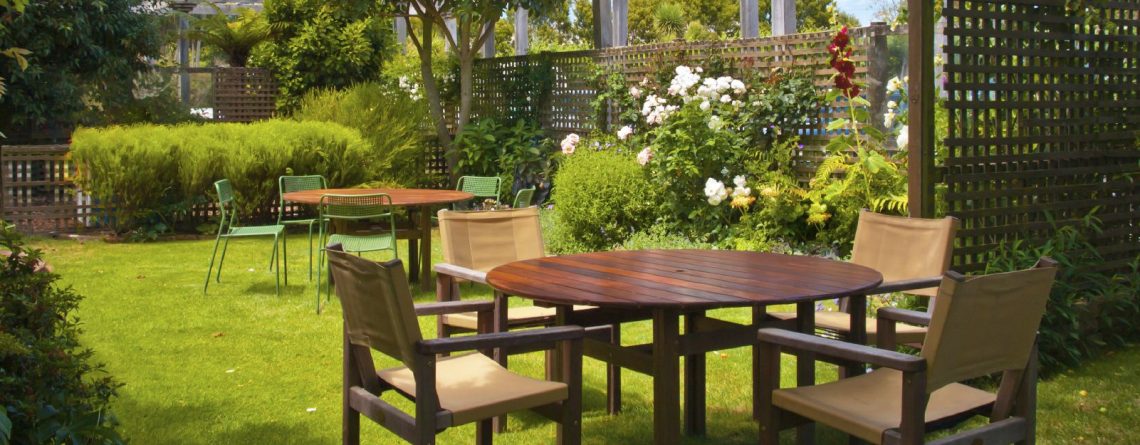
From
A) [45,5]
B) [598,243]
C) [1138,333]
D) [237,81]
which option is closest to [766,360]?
[1138,333]

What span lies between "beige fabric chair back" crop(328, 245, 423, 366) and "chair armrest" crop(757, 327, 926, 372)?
100 centimetres

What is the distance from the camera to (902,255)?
4.45 meters

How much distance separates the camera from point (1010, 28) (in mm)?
5266

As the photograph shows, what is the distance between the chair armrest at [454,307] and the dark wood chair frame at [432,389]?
399mm

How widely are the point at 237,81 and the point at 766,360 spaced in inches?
504

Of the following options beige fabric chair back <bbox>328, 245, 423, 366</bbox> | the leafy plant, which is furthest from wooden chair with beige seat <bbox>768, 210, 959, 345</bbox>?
the leafy plant

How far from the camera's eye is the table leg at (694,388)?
405cm

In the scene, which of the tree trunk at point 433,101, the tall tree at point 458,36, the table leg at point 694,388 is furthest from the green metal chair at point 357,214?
the tree trunk at point 433,101

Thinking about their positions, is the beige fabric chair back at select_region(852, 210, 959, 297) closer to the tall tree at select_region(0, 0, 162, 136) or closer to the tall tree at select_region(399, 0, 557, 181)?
the tall tree at select_region(399, 0, 557, 181)

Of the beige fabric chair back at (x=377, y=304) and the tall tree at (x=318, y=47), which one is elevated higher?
the tall tree at (x=318, y=47)

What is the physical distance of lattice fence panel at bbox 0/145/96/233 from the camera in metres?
10.3

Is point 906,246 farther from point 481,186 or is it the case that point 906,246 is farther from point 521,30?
point 521,30

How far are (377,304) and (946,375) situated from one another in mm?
1533

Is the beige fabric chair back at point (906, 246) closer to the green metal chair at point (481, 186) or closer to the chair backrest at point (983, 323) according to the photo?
the chair backrest at point (983, 323)
